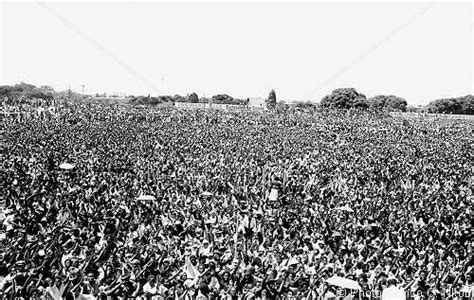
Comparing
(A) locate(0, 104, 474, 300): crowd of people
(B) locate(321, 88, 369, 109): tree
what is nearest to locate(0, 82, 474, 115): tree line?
(B) locate(321, 88, 369, 109): tree

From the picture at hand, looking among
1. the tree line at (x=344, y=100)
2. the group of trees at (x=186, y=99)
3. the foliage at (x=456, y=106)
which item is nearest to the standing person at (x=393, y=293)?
the tree line at (x=344, y=100)

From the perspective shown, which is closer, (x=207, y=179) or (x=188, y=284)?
(x=188, y=284)

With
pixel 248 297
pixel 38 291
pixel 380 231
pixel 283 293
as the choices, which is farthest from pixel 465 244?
pixel 38 291

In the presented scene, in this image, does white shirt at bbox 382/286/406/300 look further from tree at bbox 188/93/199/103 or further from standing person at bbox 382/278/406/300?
tree at bbox 188/93/199/103

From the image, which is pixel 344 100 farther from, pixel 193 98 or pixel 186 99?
pixel 186 99

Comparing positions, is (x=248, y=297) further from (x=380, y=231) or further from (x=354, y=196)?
(x=354, y=196)
